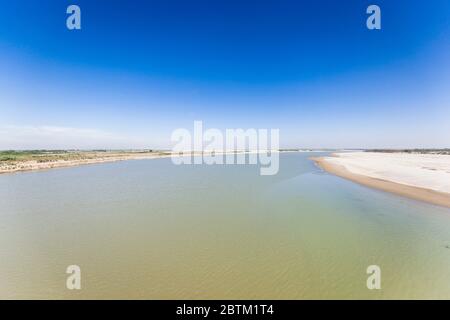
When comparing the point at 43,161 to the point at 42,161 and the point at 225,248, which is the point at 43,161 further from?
the point at 225,248

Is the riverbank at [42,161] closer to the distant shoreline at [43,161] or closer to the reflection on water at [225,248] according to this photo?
the distant shoreline at [43,161]

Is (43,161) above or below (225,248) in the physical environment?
above

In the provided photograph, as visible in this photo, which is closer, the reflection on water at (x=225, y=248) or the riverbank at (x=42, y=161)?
the reflection on water at (x=225, y=248)

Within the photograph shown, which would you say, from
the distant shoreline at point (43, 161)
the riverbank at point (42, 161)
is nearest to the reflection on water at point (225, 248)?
the distant shoreline at point (43, 161)

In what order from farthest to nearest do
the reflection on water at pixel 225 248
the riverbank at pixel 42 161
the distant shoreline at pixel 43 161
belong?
1. the riverbank at pixel 42 161
2. the distant shoreline at pixel 43 161
3. the reflection on water at pixel 225 248

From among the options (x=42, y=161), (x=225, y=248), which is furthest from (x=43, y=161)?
(x=225, y=248)

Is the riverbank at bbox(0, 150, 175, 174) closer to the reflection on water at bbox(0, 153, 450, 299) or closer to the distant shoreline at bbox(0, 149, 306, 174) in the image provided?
the distant shoreline at bbox(0, 149, 306, 174)
